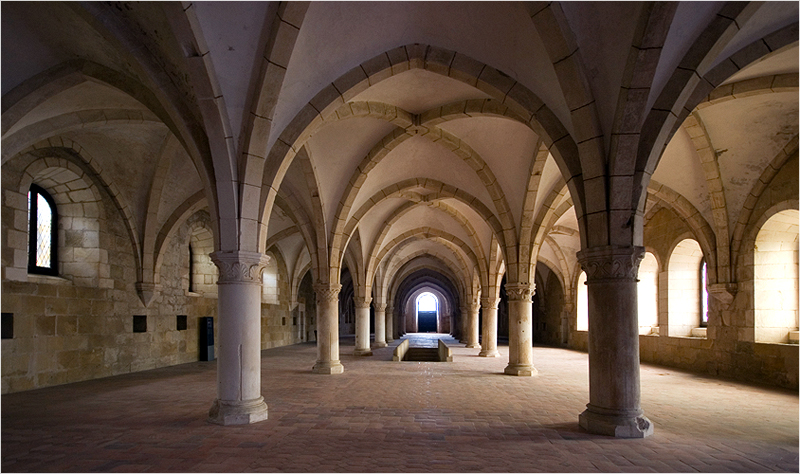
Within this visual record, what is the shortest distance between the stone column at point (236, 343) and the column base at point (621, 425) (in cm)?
388

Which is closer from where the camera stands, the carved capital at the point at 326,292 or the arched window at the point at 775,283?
the arched window at the point at 775,283

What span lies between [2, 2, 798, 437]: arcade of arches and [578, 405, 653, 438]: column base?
0.07ft

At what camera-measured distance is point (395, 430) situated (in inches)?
233

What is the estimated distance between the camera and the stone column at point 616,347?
18.5ft

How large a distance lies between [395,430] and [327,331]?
5704 mm

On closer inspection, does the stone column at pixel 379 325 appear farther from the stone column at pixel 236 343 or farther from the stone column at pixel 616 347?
the stone column at pixel 616 347

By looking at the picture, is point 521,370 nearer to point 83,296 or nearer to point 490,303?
point 490,303

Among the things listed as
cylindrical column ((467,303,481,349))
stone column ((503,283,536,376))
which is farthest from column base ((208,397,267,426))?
cylindrical column ((467,303,481,349))

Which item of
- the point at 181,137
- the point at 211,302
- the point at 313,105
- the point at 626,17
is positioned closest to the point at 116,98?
the point at 181,137

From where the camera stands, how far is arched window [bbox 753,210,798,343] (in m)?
10.2

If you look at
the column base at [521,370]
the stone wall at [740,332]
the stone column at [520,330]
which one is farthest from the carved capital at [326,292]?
the stone wall at [740,332]

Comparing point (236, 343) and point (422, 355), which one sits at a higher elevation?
point (236, 343)

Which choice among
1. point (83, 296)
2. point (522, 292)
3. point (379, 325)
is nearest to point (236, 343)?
point (83, 296)

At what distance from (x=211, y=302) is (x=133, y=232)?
4371 mm
